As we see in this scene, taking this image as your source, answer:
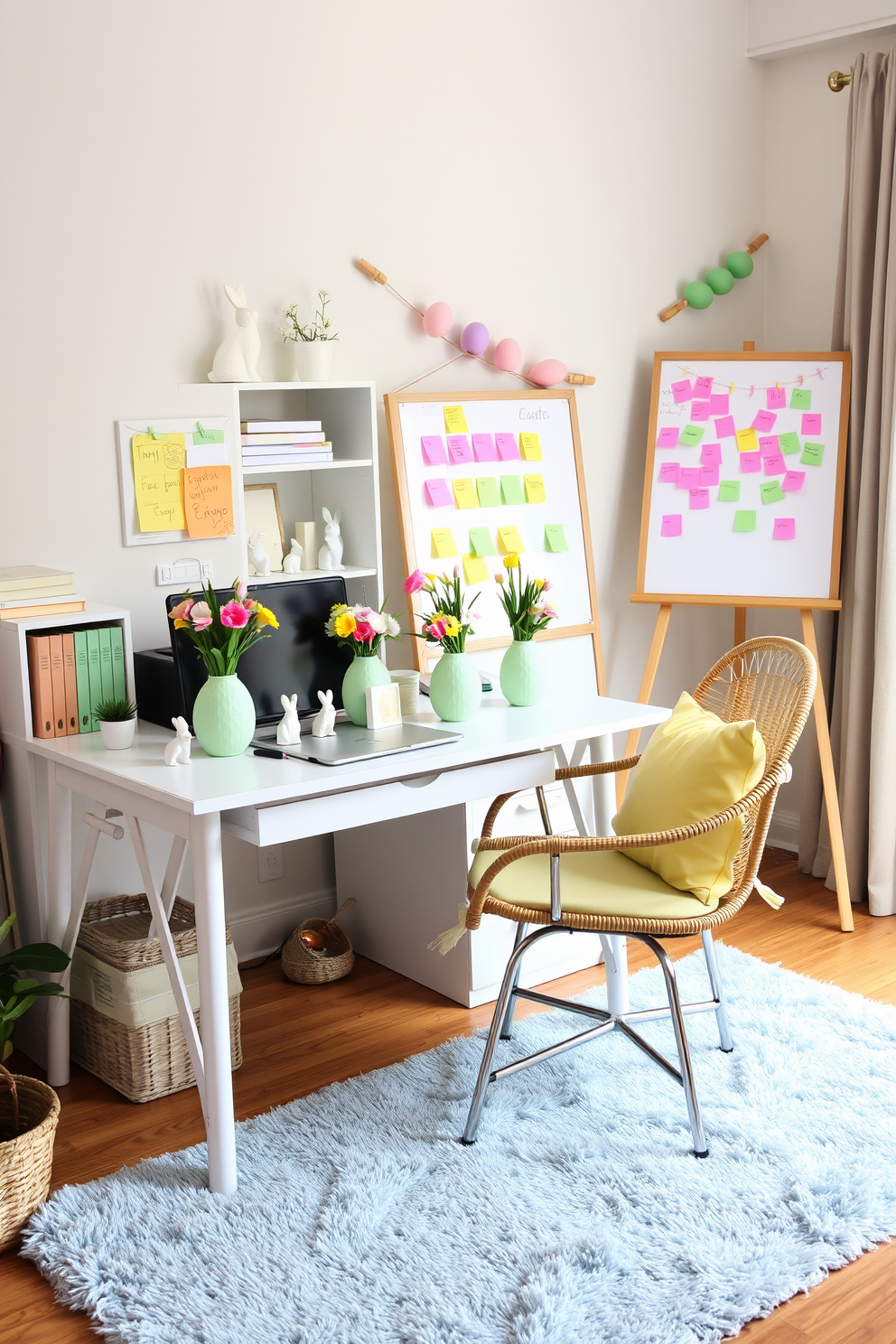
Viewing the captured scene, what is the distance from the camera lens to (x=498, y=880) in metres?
2.37

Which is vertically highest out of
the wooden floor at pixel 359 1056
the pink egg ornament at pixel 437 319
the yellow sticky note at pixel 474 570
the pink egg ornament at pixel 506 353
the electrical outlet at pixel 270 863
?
the pink egg ornament at pixel 437 319

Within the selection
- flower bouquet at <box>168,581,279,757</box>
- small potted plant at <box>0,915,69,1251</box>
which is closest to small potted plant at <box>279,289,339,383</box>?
flower bouquet at <box>168,581,279,757</box>

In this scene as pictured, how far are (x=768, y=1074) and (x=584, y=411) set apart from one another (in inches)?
77.9

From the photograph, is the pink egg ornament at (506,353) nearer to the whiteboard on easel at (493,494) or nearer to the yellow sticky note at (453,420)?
the whiteboard on easel at (493,494)

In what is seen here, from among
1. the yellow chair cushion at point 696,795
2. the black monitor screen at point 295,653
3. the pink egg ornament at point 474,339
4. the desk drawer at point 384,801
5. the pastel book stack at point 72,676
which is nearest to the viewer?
the desk drawer at point 384,801

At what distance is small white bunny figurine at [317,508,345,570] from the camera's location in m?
3.07

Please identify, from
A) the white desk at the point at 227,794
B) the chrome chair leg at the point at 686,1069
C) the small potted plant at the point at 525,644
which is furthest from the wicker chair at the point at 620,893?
the small potted plant at the point at 525,644

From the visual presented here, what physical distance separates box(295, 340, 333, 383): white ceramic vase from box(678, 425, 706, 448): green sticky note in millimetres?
1171

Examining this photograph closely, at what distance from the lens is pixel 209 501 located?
2.83m

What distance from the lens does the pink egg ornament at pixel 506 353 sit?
11.1 ft

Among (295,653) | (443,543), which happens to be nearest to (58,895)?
(295,653)

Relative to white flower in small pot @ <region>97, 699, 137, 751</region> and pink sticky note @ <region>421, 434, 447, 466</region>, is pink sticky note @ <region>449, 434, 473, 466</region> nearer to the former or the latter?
pink sticky note @ <region>421, 434, 447, 466</region>

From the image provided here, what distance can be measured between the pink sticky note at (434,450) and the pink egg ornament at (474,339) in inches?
10.5

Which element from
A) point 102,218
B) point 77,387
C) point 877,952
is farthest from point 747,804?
point 102,218
